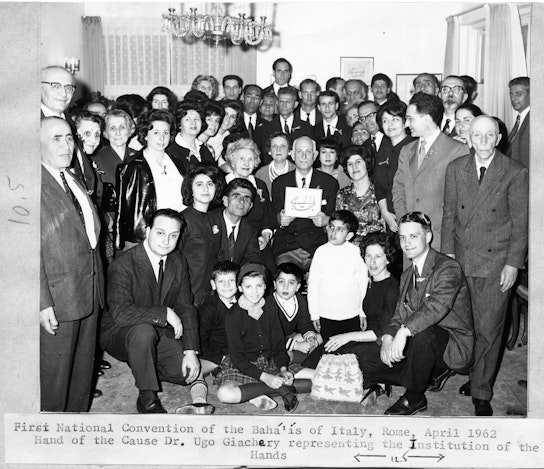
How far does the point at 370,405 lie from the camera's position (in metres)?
2.37

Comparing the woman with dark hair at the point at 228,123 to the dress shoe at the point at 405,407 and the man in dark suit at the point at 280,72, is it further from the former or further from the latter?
the dress shoe at the point at 405,407

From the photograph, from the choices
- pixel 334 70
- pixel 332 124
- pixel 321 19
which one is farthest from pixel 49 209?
pixel 334 70

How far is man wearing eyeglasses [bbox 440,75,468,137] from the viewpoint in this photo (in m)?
3.08

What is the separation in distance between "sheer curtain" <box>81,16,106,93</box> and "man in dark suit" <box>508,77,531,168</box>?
6.65ft

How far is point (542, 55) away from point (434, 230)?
2.37 ft

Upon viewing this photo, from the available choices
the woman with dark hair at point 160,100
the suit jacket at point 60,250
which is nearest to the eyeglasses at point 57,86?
the suit jacket at point 60,250

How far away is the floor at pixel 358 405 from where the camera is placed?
2.29 m

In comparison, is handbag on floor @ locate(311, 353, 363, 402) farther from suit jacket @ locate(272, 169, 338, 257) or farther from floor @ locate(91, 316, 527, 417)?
suit jacket @ locate(272, 169, 338, 257)

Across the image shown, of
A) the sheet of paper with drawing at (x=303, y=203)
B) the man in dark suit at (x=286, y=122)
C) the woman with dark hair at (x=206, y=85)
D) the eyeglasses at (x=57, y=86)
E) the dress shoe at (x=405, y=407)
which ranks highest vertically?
the woman with dark hair at (x=206, y=85)

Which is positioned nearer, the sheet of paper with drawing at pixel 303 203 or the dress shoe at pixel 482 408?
the dress shoe at pixel 482 408

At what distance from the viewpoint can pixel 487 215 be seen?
7.66ft

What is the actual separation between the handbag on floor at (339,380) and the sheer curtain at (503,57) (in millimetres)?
1090

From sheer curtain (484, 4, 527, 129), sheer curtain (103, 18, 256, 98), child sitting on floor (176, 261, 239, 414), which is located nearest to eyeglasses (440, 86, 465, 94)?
sheer curtain (484, 4, 527, 129)

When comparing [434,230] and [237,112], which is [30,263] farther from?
[237,112]
